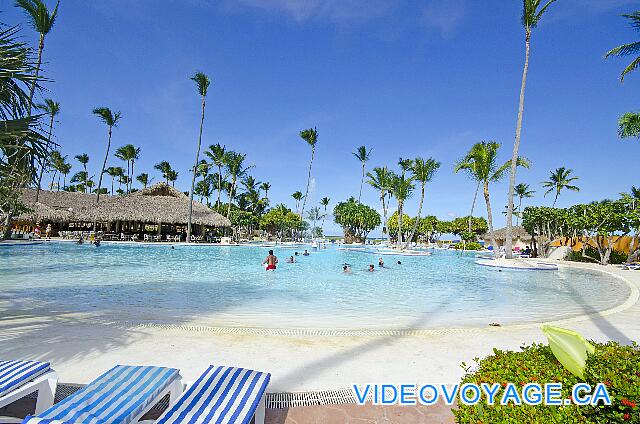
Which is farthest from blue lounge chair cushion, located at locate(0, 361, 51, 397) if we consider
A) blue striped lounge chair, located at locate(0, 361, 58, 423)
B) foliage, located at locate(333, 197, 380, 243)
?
foliage, located at locate(333, 197, 380, 243)

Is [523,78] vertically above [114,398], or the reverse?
[523,78]

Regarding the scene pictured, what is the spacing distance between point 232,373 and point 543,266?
23625 millimetres

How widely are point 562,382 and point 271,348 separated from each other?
348 centimetres

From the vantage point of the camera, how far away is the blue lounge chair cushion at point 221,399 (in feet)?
7.56

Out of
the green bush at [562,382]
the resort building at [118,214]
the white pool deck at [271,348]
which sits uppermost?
the resort building at [118,214]

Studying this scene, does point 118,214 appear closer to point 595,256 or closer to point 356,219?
point 356,219

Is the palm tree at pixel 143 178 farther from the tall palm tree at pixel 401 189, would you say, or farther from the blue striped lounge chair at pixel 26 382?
the blue striped lounge chair at pixel 26 382

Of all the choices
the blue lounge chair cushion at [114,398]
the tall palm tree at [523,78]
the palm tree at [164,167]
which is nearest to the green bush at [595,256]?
the tall palm tree at [523,78]

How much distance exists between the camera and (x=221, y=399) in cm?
255

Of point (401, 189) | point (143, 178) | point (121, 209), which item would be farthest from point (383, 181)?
point (143, 178)

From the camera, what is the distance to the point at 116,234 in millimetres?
34781

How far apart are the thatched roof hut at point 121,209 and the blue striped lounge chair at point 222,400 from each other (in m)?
37.9

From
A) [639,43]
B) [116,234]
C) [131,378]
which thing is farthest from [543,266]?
[116,234]

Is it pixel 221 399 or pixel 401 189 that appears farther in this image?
pixel 401 189
